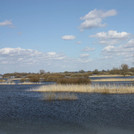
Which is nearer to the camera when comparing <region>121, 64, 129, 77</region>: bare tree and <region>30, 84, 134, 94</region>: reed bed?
<region>30, 84, 134, 94</region>: reed bed

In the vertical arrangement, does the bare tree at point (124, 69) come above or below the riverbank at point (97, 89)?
above

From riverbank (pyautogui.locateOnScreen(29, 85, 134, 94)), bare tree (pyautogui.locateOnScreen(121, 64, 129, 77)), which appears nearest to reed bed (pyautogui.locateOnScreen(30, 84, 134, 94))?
riverbank (pyautogui.locateOnScreen(29, 85, 134, 94))

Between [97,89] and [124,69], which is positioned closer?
[97,89]

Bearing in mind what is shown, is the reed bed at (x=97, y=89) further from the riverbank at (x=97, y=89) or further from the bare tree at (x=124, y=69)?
the bare tree at (x=124, y=69)

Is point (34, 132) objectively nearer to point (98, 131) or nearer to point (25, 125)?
point (25, 125)

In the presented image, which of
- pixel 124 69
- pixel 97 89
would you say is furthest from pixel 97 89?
pixel 124 69

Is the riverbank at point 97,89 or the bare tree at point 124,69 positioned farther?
the bare tree at point 124,69

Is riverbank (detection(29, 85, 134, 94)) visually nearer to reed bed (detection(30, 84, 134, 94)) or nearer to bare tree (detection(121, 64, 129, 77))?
reed bed (detection(30, 84, 134, 94))

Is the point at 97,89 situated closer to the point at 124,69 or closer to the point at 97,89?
the point at 97,89

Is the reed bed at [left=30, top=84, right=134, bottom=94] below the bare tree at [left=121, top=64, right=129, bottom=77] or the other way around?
below

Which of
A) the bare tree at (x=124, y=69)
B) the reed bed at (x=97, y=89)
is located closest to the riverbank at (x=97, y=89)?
the reed bed at (x=97, y=89)

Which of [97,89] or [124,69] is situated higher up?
[124,69]

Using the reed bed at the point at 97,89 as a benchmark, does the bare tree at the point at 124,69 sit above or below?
above

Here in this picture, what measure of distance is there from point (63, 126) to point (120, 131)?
2.87 meters
